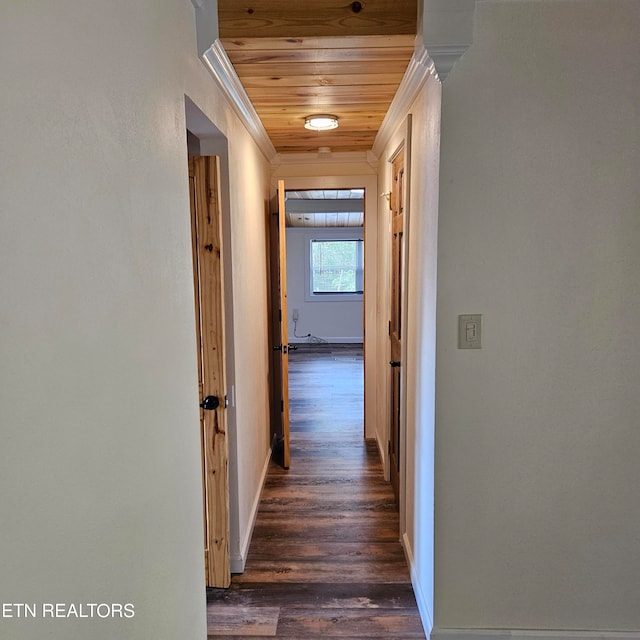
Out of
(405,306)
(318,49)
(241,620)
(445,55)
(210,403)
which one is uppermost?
(318,49)

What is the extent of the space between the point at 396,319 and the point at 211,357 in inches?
50.8

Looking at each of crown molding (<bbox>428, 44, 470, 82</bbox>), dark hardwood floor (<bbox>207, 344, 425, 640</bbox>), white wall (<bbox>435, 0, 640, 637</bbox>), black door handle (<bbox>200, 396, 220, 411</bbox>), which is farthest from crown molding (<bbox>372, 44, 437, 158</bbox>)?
dark hardwood floor (<bbox>207, 344, 425, 640</bbox>)

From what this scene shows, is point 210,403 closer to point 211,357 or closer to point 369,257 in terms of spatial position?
point 211,357

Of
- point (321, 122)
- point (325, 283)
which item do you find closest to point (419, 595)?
point (321, 122)

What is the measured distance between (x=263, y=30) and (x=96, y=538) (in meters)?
1.65

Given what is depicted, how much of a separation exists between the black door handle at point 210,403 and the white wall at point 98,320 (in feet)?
2.01

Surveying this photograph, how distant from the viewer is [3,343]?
2.05 feet

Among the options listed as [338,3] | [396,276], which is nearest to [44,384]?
[338,3]

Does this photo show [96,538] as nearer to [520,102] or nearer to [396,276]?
[520,102]

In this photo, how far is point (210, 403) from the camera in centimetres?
213

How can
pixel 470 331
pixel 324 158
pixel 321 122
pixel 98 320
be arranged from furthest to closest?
pixel 324 158, pixel 321 122, pixel 470 331, pixel 98 320

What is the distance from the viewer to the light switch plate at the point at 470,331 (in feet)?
5.67

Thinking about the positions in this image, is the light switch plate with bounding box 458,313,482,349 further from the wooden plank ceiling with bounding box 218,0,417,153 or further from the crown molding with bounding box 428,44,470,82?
the wooden plank ceiling with bounding box 218,0,417,153

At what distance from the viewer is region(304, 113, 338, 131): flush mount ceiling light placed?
2666 mm
